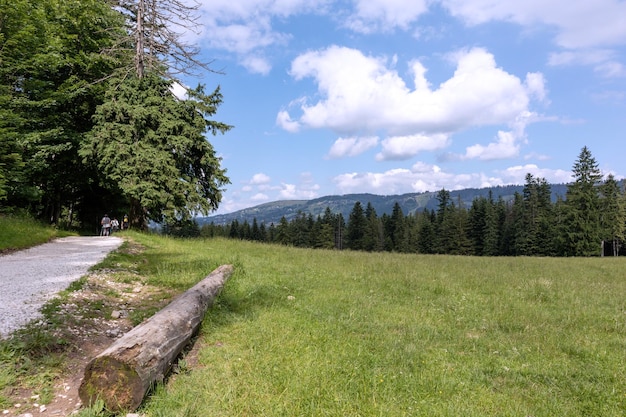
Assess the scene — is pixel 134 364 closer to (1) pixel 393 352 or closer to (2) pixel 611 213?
(1) pixel 393 352

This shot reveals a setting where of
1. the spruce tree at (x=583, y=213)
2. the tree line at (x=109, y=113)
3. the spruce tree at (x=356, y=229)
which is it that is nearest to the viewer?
the tree line at (x=109, y=113)

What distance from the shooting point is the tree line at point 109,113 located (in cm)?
1847

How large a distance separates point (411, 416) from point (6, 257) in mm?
13116

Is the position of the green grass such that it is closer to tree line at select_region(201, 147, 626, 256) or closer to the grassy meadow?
the grassy meadow

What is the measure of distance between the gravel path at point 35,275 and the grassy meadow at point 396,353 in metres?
2.26

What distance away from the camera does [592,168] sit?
2180 inches

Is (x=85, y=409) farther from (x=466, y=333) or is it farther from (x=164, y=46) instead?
(x=164, y=46)

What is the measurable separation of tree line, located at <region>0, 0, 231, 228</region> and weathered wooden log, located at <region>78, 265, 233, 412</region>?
626 inches

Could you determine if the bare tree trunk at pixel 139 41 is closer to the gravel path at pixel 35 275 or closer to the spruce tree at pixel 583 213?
the gravel path at pixel 35 275

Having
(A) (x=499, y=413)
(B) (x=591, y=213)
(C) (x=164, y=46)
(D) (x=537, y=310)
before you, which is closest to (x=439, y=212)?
(B) (x=591, y=213)

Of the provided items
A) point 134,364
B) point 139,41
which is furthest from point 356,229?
point 134,364

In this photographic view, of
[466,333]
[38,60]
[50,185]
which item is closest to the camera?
[466,333]

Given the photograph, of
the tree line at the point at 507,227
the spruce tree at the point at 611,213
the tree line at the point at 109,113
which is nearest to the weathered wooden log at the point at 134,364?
the tree line at the point at 109,113

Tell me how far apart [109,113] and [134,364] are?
67.4ft
